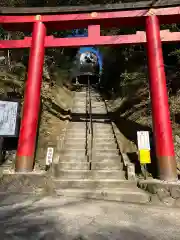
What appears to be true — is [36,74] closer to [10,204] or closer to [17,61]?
[10,204]

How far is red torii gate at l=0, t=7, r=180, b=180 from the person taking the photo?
238 inches

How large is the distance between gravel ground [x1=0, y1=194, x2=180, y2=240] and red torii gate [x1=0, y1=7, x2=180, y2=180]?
A: 1574 millimetres

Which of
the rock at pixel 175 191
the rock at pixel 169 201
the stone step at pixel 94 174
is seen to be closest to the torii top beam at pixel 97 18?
the stone step at pixel 94 174

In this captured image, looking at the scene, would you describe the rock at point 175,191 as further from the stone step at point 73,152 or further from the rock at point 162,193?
the stone step at point 73,152

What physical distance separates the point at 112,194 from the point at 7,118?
4183mm

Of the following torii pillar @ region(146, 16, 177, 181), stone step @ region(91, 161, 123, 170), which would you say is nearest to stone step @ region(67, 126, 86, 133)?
stone step @ region(91, 161, 123, 170)

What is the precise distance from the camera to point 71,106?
1361 cm

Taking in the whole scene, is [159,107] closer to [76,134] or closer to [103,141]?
[103,141]

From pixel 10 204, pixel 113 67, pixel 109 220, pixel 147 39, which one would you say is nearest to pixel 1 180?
pixel 10 204

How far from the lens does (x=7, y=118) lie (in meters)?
7.39

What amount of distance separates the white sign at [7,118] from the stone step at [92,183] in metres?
2.44

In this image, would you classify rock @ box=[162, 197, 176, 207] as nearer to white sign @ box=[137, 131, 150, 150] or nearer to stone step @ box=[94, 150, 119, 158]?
white sign @ box=[137, 131, 150, 150]

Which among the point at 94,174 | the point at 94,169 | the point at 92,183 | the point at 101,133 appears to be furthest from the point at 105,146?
the point at 92,183

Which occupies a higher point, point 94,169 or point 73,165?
point 73,165
